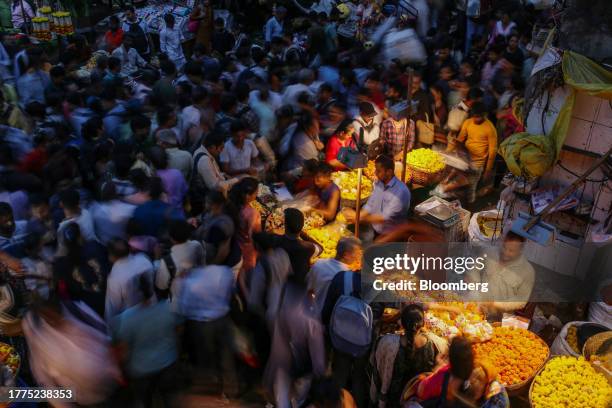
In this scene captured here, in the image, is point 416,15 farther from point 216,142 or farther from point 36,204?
point 36,204

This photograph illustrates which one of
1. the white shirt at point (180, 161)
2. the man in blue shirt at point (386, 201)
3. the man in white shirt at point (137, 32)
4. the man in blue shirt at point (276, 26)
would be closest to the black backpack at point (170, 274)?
the white shirt at point (180, 161)

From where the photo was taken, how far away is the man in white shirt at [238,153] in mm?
7203

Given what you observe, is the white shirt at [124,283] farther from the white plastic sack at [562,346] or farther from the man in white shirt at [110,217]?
the white plastic sack at [562,346]

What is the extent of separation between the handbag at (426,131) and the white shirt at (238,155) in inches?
116

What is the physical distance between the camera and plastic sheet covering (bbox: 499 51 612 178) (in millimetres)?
5781

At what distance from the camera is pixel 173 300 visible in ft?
16.2

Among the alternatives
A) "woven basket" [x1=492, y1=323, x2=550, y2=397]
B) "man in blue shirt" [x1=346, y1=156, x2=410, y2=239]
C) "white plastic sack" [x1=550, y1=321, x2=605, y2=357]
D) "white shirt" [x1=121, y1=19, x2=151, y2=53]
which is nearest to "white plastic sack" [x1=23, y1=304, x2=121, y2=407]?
"man in blue shirt" [x1=346, y1=156, x2=410, y2=239]

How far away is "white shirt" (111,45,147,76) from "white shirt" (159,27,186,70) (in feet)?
4.05

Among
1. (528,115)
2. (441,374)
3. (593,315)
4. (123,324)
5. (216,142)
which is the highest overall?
(528,115)

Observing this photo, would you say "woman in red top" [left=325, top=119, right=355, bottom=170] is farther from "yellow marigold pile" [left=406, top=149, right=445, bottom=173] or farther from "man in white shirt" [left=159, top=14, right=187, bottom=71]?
"man in white shirt" [left=159, top=14, right=187, bottom=71]

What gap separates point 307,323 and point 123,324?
142 centimetres

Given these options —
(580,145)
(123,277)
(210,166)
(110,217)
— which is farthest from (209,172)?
(580,145)

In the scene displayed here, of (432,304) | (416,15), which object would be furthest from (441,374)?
(416,15)

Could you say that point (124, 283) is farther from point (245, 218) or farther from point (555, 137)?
point (555, 137)
